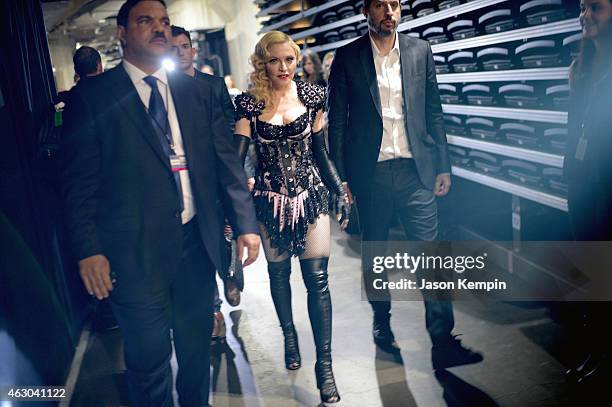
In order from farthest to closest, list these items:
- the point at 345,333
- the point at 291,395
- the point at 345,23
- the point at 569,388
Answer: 1. the point at 345,23
2. the point at 345,333
3. the point at 291,395
4. the point at 569,388

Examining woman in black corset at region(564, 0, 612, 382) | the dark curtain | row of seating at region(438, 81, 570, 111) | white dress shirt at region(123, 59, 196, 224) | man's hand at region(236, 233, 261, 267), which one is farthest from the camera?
row of seating at region(438, 81, 570, 111)

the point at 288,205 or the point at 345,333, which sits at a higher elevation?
the point at 288,205

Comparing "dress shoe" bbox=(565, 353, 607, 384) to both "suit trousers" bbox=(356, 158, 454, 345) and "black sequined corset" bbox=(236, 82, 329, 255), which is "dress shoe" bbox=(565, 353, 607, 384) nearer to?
"suit trousers" bbox=(356, 158, 454, 345)

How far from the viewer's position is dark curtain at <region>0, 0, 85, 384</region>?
267 centimetres

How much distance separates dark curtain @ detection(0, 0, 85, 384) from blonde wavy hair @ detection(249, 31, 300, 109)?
1258mm

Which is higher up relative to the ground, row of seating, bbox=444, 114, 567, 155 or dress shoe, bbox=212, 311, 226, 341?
row of seating, bbox=444, 114, 567, 155

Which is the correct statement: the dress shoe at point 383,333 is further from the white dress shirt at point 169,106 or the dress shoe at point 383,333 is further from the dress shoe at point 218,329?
the white dress shirt at point 169,106

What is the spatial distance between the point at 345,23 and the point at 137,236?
4314 millimetres

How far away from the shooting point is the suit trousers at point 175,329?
2.02 metres

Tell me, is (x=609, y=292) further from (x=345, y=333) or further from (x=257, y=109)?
(x=257, y=109)

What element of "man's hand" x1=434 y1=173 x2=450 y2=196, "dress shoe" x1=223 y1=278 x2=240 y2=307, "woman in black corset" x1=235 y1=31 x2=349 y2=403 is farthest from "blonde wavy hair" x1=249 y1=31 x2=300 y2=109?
"man's hand" x1=434 y1=173 x2=450 y2=196

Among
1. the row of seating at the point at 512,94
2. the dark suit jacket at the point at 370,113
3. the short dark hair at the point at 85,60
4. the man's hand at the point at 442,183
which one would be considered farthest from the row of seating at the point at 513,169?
the short dark hair at the point at 85,60

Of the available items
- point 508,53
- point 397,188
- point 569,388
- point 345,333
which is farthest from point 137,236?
point 508,53

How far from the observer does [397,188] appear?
2.86 metres
